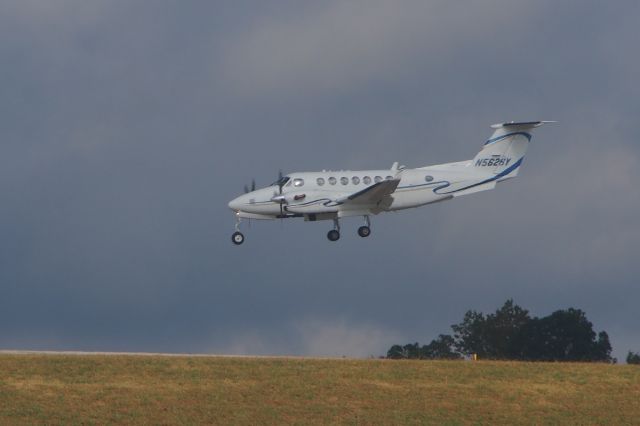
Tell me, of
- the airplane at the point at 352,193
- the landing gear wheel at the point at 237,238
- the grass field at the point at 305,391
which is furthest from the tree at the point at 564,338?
the grass field at the point at 305,391

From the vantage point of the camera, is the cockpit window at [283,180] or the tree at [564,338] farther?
the tree at [564,338]

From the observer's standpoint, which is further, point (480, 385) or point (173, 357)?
point (173, 357)

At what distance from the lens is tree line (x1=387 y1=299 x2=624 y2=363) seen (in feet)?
272

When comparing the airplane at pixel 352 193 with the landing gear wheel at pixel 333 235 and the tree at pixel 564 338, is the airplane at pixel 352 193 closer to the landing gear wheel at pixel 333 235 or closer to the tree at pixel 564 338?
the landing gear wheel at pixel 333 235

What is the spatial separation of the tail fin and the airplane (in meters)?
0.76

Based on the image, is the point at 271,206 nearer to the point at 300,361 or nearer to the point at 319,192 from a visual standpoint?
the point at 319,192

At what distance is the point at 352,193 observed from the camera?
6581 centimetres

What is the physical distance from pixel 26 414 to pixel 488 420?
13756 mm

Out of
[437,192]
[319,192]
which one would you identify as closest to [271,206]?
[319,192]

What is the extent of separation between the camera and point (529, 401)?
46625mm

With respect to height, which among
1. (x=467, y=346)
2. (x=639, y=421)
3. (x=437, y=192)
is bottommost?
(x=639, y=421)

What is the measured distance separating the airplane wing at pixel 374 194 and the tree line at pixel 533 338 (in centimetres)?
1839

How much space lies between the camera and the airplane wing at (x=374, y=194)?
2534 inches

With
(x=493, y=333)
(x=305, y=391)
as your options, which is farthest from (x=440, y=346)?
(x=305, y=391)
